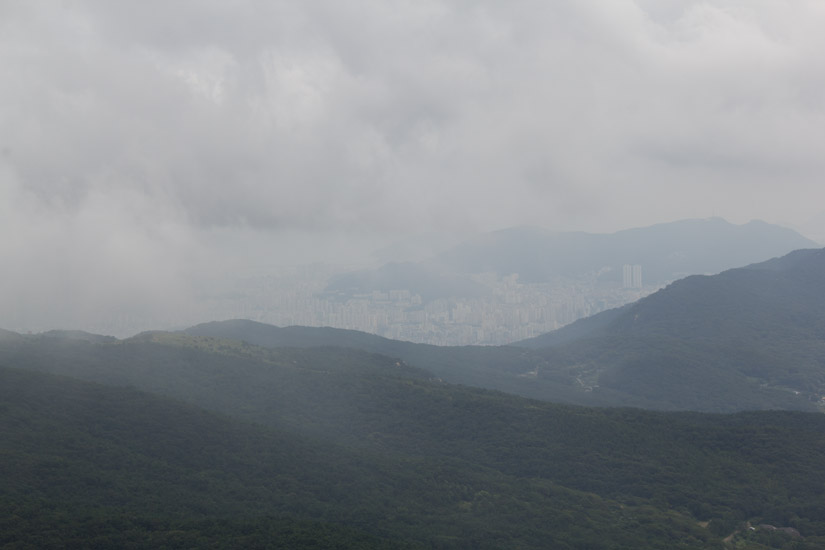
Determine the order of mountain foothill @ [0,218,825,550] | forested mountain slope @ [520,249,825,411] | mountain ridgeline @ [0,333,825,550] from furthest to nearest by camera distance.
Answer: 1. forested mountain slope @ [520,249,825,411]
2. mountain foothill @ [0,218,825,550]
3. mountain ridgeline @ [0,333,825,550]

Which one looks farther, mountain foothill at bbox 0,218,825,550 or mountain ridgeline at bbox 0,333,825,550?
mountain foothill at bbox 0,218,825,550

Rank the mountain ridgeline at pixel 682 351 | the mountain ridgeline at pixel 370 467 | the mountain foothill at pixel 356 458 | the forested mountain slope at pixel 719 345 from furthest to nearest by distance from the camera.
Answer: the forested mountain slope at pixel 719 345 < the mountain ridgeline at pixel 682 351 < the mountain foothill at pixel 356 458 < the mountain ridgeline at pixel 370 467

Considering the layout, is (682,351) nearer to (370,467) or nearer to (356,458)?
(356,458)

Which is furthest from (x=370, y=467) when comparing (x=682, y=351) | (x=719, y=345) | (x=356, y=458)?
(x=719, y=345)

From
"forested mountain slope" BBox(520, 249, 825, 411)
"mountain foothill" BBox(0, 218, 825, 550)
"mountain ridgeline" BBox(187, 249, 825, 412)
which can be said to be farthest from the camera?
"forested mountain slope" BBox(520, 249, 825, 411)

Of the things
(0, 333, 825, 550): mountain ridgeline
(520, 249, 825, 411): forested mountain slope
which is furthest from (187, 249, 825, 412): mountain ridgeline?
(0, 333, 825, 550): mountain ridgeline

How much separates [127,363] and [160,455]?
28.2 metres

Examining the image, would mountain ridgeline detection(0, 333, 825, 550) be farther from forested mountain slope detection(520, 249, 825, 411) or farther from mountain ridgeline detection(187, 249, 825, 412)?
forested mountain slope detection(520, 249, 825, 411)

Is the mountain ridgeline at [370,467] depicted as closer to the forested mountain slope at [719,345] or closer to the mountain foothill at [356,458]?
the mountain foothill at [356,458]

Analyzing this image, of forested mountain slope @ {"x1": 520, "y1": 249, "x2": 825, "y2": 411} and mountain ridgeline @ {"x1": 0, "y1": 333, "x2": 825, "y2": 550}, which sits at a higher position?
forested mountain slope @ {"x1": 520, "y1": 249, "x2": 825, "y2": 411}

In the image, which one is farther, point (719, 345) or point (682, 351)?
point (719, 345)

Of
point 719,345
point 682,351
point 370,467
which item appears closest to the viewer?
point 370,467

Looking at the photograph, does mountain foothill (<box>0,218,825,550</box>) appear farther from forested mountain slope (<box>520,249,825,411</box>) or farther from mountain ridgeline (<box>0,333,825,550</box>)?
forested mountain slope (<box>520,249,825,411</box>)

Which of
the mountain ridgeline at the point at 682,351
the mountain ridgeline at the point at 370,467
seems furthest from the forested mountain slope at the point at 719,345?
the mountain ridgeline at the point at 370,467
